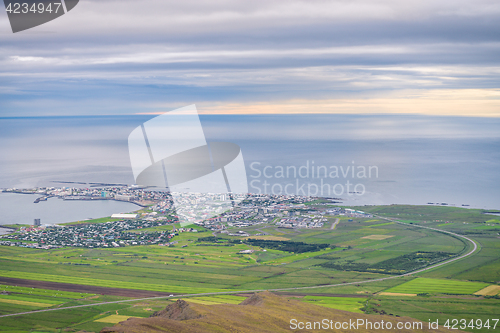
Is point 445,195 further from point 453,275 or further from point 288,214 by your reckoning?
point 453,275

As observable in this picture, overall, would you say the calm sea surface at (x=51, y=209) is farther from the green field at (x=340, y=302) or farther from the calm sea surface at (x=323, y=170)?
the green field at (x=340, y=302)

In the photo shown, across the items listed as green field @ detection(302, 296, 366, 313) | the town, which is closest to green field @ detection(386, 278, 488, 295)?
green field @ detection(302, 296, 366, 313)

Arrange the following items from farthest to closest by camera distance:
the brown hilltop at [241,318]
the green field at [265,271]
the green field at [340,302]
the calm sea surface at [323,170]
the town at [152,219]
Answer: the calm sea surface at [323,170] < the town at [152,219] < the green field at [265,271] < the green field at [340,302] < the brown hilltop at [241,318]

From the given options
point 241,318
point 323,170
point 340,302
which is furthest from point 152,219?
point 323,170

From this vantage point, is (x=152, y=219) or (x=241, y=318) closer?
(x=241, y=318)

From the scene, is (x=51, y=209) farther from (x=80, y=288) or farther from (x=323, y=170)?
(x=323, y=170)

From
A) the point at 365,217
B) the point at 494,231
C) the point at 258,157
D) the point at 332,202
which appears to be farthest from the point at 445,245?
the point at 258,157

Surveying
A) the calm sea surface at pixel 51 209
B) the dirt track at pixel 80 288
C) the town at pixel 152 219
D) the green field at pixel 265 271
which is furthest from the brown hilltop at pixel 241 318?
the calm sea surface at pixel 51 209
